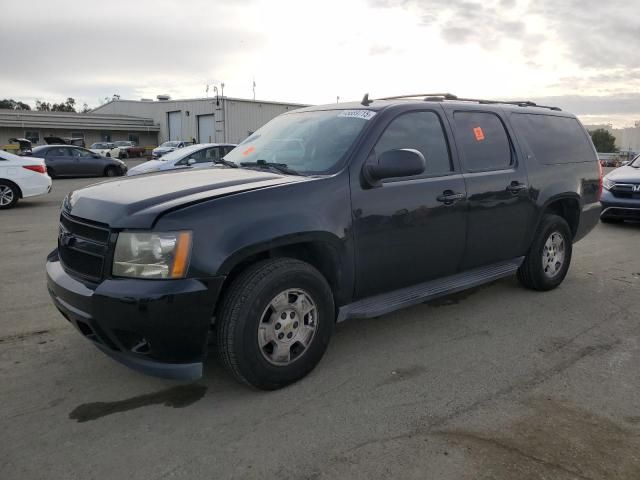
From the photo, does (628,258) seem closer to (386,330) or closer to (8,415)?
(386,330)

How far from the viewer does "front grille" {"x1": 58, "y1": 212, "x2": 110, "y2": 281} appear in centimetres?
295

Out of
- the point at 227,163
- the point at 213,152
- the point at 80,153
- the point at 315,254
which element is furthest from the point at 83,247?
the point at 80,153

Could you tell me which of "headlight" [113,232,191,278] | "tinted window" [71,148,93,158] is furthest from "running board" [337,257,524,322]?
"tinted window" [71,148,93,158]

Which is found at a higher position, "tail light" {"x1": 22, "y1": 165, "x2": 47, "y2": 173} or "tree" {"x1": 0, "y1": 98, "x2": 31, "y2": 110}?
"tree" {"x1": 0, "y1": 98, "x2": 31, "y2": 110}

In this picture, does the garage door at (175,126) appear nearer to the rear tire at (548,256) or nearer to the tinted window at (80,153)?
the tinted window at (80,153)

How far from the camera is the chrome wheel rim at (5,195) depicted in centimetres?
1148

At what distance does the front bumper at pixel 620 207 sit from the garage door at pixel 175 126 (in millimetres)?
49229

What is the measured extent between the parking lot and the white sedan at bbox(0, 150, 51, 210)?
26.5ft

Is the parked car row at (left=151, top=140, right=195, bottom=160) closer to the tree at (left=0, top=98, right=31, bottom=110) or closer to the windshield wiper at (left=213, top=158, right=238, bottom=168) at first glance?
the windshield wiper at (left=213, top=158, right=238, bottom=168)

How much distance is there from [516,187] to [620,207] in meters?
6.13

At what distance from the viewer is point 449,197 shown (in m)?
4.10

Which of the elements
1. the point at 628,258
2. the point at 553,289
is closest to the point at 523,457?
the point at 553,289

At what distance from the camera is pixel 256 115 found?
153 feet

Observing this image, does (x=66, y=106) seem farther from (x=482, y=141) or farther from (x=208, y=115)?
(x=482, y=141)
